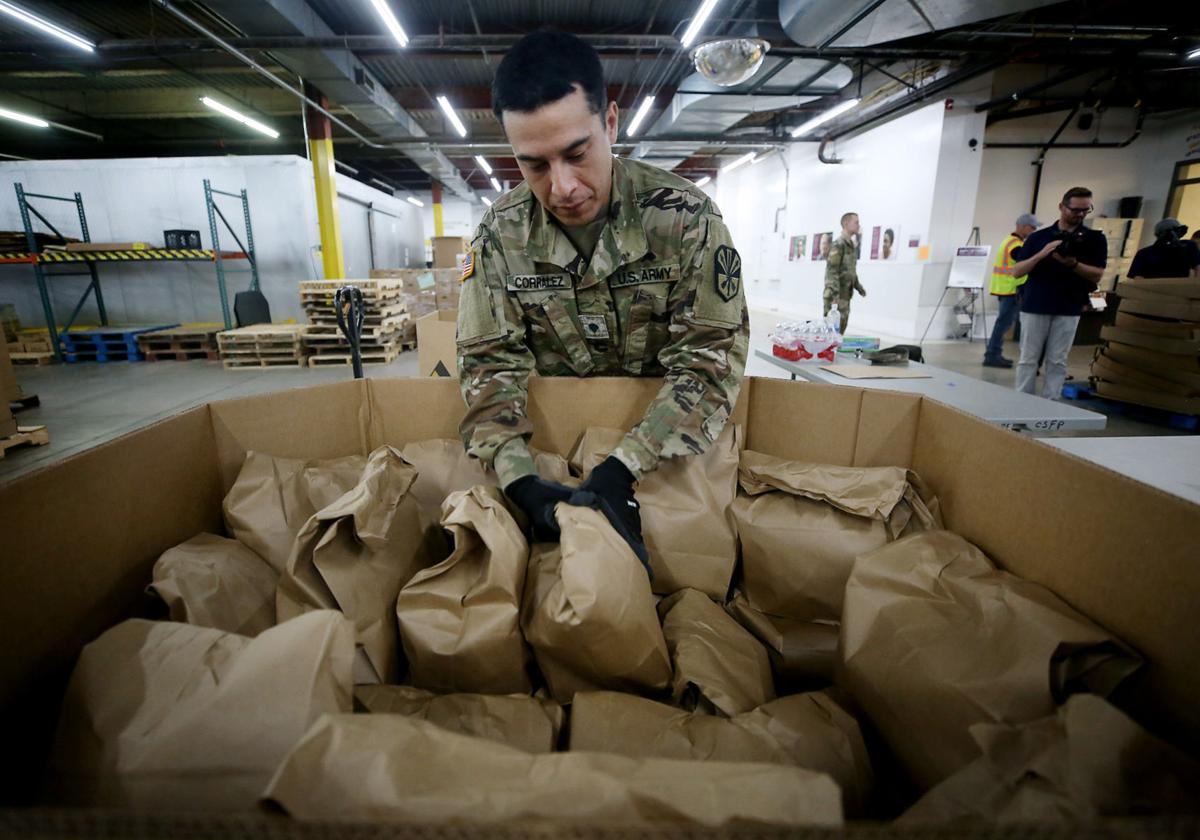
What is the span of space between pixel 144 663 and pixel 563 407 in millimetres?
867

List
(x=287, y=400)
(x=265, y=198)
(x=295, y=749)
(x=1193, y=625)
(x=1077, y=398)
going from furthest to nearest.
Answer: (x=265, y=198), (x=1077, y=398), (x=287, y=400), (x=1193, y=625), (x=295, y=749)

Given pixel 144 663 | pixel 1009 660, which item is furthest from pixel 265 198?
pixel 1009 660

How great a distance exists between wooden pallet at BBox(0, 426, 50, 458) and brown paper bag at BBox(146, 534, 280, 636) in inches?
159

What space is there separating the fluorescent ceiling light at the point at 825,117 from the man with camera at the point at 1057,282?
163 inches

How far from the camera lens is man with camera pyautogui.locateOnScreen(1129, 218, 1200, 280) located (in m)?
4.39

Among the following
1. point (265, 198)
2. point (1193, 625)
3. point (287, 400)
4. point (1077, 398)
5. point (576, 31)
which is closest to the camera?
point (1193, 625)

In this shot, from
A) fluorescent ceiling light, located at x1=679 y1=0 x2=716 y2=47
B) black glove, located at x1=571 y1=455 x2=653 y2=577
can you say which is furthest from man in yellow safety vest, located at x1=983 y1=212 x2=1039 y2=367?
black glove, located at x1=571 y1=455 x2=653 y2=577

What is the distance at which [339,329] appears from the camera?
6.15 meters

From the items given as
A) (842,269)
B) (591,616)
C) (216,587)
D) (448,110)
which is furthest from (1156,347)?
(448,110)

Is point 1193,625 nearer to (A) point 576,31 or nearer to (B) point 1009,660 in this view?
(B) point 1009,660

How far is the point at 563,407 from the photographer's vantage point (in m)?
1.31

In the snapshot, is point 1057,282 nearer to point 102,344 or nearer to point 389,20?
point 389,20

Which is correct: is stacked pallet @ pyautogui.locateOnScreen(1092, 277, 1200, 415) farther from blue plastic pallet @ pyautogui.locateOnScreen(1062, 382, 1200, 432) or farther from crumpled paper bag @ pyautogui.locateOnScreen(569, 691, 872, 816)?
crumpled paper bag @ pyautogui.locateOnScreen(569, 691, 872, 816)

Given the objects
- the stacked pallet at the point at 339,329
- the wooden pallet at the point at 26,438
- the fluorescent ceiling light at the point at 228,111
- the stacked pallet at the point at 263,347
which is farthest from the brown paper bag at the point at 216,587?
the fluorescent ceiling light at the point at 228,111
